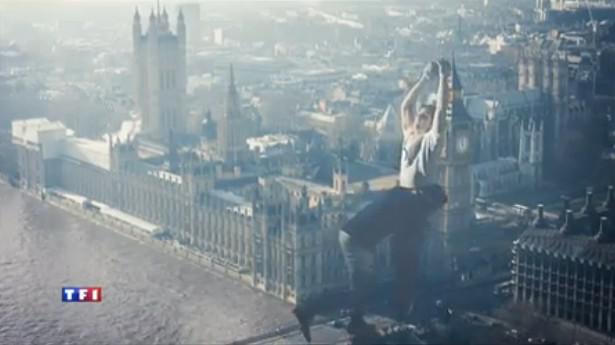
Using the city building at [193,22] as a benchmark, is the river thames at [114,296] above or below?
below

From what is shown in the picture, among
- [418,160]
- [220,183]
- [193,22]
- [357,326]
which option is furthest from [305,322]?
[193,22]

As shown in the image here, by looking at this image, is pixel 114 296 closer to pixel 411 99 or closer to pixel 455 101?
pixel 411 99

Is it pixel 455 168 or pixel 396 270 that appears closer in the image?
pixel 396 270

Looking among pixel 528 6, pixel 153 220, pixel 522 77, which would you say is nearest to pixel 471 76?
pixel 522 77

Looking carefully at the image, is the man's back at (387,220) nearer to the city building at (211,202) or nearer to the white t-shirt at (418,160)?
the white t-shirt at (418,160)

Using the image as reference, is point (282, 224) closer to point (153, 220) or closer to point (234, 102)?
point (153, 220)

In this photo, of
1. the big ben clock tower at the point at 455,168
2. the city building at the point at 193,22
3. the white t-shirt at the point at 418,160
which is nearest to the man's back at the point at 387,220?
the white t-shirt at the point at 418,160

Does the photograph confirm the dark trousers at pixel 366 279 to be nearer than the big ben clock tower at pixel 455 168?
Yes
